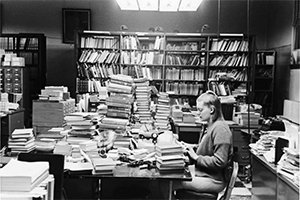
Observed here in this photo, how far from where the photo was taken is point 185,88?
302 inches

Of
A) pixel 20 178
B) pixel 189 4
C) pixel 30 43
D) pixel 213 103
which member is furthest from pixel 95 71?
pixel 20 178

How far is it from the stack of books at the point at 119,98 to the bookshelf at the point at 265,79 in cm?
475

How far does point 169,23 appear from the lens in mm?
8844

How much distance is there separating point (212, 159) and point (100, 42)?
5.30m

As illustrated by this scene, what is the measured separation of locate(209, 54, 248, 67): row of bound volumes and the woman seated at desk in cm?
450

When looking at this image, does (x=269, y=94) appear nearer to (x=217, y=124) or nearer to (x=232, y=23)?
(x=232, y=23)

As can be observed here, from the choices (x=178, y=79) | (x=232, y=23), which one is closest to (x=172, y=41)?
(x=178, y=79)

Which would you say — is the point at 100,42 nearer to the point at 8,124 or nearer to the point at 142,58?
the point at 142,58

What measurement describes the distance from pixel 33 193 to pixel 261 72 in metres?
7.36

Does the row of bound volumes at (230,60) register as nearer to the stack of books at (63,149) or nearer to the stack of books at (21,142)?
the stack of books at (63,149)

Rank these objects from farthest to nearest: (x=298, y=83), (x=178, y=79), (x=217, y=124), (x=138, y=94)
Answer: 1. (x=178, y=79)
2. (x=298, y=83)
3. (x=138, y=94)
4. (x=217, y=124)

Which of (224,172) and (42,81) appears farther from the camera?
(42,81)

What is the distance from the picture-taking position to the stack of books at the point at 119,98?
364 cm

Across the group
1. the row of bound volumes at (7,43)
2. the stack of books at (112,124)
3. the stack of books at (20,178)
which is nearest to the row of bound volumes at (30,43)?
the row of bound volumes at (7,43)
